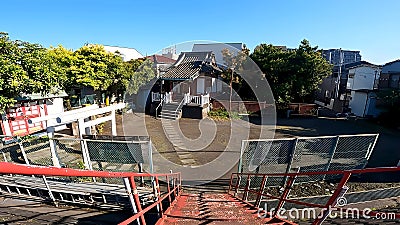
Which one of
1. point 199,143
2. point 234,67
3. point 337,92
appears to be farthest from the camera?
point 337,92

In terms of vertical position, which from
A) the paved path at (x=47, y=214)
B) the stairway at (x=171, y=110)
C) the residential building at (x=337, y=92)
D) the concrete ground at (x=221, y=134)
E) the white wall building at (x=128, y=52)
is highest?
the white wall building at (x=128, y=52)


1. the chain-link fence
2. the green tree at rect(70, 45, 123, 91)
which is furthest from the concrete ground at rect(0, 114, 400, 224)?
the green tree at rect(70, 45, 123, 91)

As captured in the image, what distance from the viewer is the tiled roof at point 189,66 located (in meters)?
17.5

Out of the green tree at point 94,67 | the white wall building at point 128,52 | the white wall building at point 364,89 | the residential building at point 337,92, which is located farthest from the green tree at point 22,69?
the white wall building at point 128,52

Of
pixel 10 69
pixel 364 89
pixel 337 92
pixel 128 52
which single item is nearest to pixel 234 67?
pixel 364 89

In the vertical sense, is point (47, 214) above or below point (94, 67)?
below

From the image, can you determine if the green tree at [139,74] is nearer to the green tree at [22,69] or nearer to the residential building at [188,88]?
the residential building at [188,88]

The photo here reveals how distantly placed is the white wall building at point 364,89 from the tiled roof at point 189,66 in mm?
13432

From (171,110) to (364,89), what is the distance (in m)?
17.8

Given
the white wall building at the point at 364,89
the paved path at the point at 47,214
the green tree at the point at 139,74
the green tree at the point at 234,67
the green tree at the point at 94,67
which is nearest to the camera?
the paved path at the point at 47,214

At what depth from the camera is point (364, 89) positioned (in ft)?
63.1

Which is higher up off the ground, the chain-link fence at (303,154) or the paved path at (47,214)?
the chain-link fence at (303,154)

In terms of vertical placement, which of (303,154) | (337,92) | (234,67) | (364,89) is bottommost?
(303,154)

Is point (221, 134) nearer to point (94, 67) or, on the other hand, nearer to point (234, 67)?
point (234, 67)
